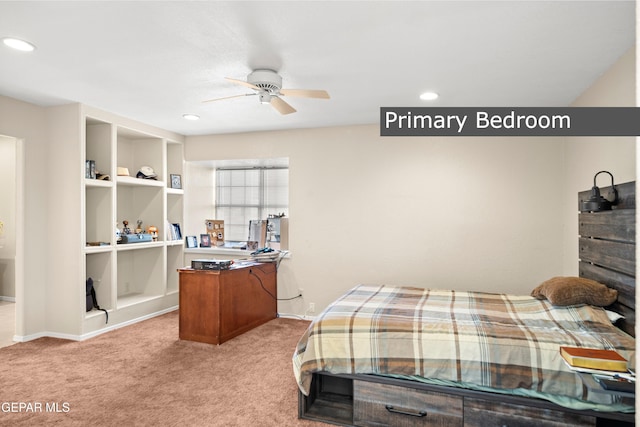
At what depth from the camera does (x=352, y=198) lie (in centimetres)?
466

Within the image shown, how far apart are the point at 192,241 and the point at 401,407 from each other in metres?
3.93

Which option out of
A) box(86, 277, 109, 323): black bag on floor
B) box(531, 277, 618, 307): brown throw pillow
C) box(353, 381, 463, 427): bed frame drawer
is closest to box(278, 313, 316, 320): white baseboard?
box(86, 277, 109, 323): black bag on floor

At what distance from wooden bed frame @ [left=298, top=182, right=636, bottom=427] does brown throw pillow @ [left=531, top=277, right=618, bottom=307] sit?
68mm

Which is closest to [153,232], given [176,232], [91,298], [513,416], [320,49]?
[176,232]

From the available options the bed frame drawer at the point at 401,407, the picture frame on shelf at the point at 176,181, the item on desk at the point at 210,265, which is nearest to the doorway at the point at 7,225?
the picture frame on shelf at the point at 176,181

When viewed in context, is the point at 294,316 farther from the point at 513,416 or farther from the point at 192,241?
the point at 513,416

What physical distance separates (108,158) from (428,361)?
383cm

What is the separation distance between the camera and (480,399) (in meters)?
2.16

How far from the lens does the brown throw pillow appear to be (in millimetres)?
2547

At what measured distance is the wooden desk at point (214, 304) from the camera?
12.6ft

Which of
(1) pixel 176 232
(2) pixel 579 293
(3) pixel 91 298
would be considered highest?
(1) pixel 176 232

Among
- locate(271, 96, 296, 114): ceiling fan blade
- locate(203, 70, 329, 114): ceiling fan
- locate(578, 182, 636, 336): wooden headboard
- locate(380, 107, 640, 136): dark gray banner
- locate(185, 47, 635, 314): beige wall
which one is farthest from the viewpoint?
locate(185, 47, 635, 314): beige wall

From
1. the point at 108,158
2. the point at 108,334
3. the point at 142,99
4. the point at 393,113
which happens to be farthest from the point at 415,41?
the point at 108,334

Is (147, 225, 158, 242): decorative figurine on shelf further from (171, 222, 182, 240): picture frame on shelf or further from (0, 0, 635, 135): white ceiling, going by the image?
(0, 0, 635, 135): white ceiling
